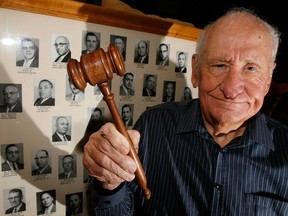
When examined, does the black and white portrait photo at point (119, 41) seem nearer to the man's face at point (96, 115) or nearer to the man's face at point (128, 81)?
the man's face at point (128, 81)

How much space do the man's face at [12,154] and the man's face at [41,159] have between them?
74mm

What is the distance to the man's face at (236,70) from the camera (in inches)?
39.3

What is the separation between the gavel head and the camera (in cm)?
68

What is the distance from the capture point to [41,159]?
1.06m

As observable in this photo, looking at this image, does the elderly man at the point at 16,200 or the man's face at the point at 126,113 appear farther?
the man's face at the point at 126,113

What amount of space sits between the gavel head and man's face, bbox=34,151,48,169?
20.0 inches

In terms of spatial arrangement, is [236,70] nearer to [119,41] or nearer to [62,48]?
[119,41]

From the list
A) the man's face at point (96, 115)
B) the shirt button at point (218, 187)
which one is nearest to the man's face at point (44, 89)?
the man's face at point (96, 115)

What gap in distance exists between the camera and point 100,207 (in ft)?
3.31

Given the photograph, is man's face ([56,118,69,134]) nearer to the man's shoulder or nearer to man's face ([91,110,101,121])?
man's face ([91,110,101,121])

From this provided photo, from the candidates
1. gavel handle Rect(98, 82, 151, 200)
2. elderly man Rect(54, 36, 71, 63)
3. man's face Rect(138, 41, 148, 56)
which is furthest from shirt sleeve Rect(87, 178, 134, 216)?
man's face Rect(138, 41, 148, 56)

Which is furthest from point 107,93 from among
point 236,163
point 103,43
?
point 236,163

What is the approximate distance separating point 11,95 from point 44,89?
12 cm

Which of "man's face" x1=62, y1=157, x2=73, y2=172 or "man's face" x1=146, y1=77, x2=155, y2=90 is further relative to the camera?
"man's face" x1=146, y1=77, x2=155, y2=90
